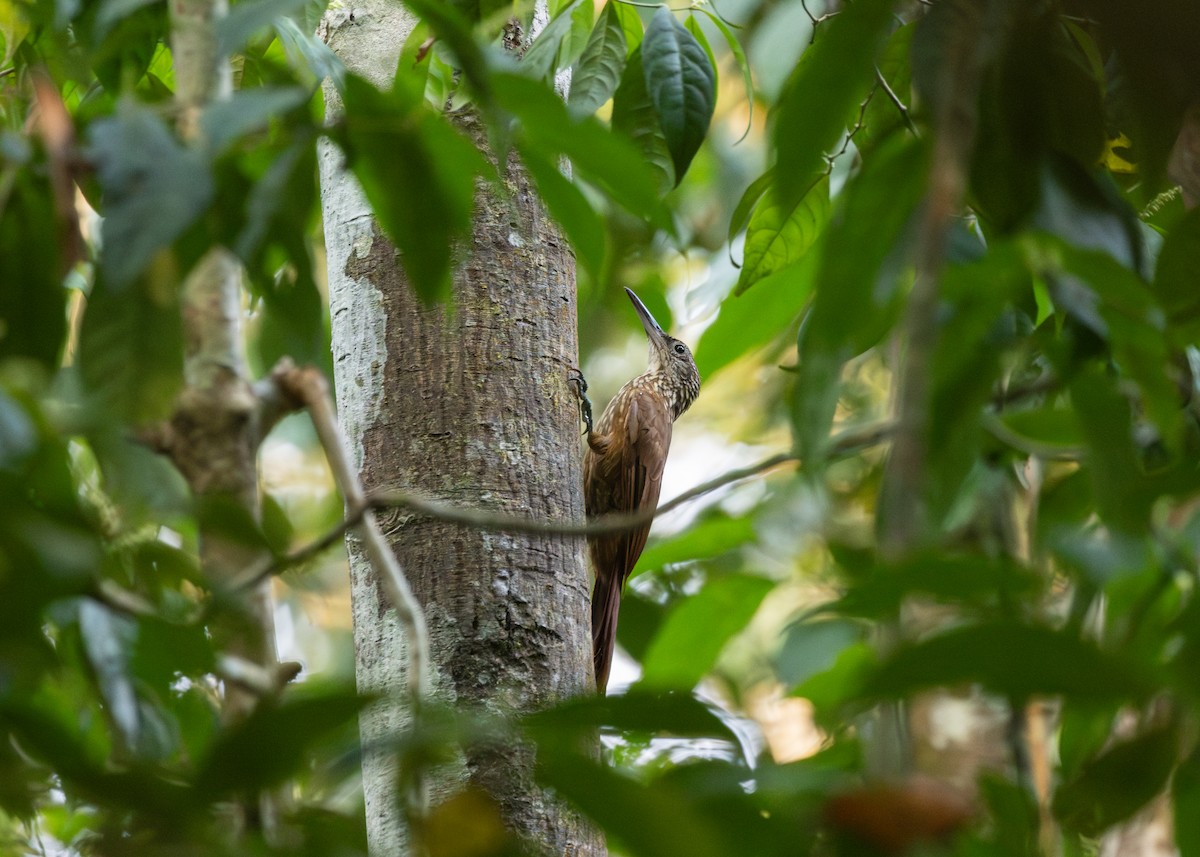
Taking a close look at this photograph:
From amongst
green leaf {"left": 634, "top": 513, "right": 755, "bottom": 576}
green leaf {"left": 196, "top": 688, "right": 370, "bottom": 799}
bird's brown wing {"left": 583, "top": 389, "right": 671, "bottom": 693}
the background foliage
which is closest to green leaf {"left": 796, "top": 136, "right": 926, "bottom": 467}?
the background foliage

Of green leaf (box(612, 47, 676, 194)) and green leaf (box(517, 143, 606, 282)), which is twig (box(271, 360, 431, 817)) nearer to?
green leaf (box(517, 143, 606, 282))

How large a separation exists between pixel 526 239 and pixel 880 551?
4.60 feet

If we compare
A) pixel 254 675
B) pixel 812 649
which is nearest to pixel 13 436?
pixel 254 675

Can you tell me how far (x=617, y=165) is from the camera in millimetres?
911

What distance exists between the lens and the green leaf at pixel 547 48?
1.58 m

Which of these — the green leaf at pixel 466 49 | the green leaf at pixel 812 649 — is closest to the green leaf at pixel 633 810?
the green leaf at pixel 466 49

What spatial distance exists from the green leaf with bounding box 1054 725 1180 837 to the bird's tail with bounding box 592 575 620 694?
2294mm

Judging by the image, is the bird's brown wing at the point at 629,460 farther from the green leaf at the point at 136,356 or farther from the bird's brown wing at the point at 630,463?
the green leaf at the point at 136,356

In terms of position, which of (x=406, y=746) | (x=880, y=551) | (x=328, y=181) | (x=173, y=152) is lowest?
(x=406, y=746)

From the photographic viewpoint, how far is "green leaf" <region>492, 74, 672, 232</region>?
90 cm

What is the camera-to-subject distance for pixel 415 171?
93cm

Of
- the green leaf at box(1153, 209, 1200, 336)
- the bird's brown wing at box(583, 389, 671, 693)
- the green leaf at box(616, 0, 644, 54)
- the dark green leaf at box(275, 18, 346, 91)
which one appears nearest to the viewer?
the green leaf at box(1153, 209, 1200, 336)

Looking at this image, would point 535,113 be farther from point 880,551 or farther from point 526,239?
point 526,239

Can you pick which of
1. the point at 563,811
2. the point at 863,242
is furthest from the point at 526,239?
the point at 863,242
